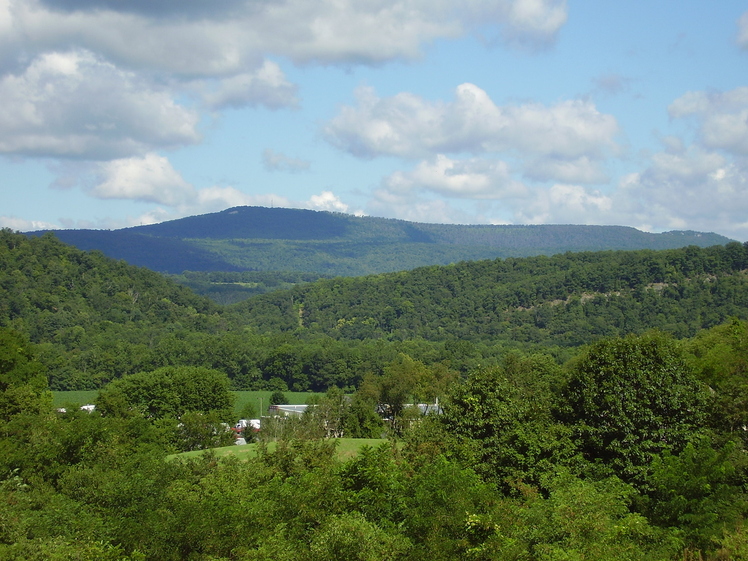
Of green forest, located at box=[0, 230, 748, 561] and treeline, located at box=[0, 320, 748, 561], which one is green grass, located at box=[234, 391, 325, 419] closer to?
green forest, located at box=[0, 230, 748, 561]

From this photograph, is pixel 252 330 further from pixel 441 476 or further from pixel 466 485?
pixel 466 485

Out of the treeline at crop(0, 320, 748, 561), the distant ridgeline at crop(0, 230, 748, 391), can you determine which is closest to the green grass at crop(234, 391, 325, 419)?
the distant ridgeline at crop(0, 230, 748, 391)

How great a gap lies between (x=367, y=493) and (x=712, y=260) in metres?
172

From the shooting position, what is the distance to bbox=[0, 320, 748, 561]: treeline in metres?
22.4

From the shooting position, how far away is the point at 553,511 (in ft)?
75.9

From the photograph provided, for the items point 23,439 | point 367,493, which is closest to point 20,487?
point 23,439

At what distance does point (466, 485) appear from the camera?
26469mm

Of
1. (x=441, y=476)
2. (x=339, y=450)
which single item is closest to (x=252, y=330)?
(x=339, y=450)

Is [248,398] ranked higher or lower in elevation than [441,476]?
lower

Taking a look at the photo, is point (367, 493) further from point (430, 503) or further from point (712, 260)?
point (712, 260)

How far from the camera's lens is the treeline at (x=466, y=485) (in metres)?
22.4

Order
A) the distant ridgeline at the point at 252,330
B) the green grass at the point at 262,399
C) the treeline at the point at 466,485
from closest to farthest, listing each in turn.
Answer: the treeline at the point at 466,485 → the green grass at the point at 262,399 → the distant ridgeline at the point at 252,330

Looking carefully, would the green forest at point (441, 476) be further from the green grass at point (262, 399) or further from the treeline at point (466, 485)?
the green grass at point (262, 399)

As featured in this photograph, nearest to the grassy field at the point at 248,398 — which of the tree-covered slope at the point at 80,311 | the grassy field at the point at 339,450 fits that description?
→ the tree-covered slope at the point at 80,311
